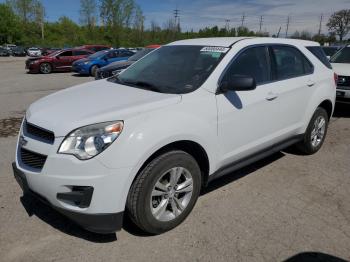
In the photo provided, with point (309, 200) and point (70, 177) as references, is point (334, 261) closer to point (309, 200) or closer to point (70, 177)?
point (309, 200)

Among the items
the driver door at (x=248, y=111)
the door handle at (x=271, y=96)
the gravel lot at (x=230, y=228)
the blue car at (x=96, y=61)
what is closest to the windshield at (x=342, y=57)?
the gravel lot at (x=230, y=228)

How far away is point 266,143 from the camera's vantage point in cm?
417

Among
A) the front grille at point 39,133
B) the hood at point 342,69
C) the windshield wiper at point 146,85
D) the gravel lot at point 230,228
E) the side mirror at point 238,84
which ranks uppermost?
the side mirror at point 238,84

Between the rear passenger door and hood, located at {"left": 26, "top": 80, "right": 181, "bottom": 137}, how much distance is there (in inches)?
64.6

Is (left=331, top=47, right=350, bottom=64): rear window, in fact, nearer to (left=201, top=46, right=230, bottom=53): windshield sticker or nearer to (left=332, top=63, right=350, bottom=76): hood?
(left=332, top=63, right=350, bottom=76): hood

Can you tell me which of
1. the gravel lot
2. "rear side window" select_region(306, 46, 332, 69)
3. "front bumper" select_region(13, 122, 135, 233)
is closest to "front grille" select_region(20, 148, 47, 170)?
"front bumper" select_region(13, 122, 135, 233)

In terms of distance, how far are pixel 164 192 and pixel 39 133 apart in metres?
1.22

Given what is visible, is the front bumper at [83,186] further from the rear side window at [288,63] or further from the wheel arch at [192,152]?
the rear side window at [288,63]

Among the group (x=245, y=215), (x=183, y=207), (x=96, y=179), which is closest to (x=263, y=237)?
(x=245, y=215)

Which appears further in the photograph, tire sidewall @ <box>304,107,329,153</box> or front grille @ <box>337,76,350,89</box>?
front grille @ <box>337,76,350,89</box>

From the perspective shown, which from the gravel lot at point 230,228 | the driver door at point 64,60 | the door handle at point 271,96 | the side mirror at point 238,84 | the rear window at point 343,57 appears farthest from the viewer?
the driver door at point 64,60

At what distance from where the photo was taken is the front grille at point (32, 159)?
2.83 metres

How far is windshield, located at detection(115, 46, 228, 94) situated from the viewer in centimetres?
352

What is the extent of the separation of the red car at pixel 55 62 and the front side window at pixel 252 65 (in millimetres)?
18020
